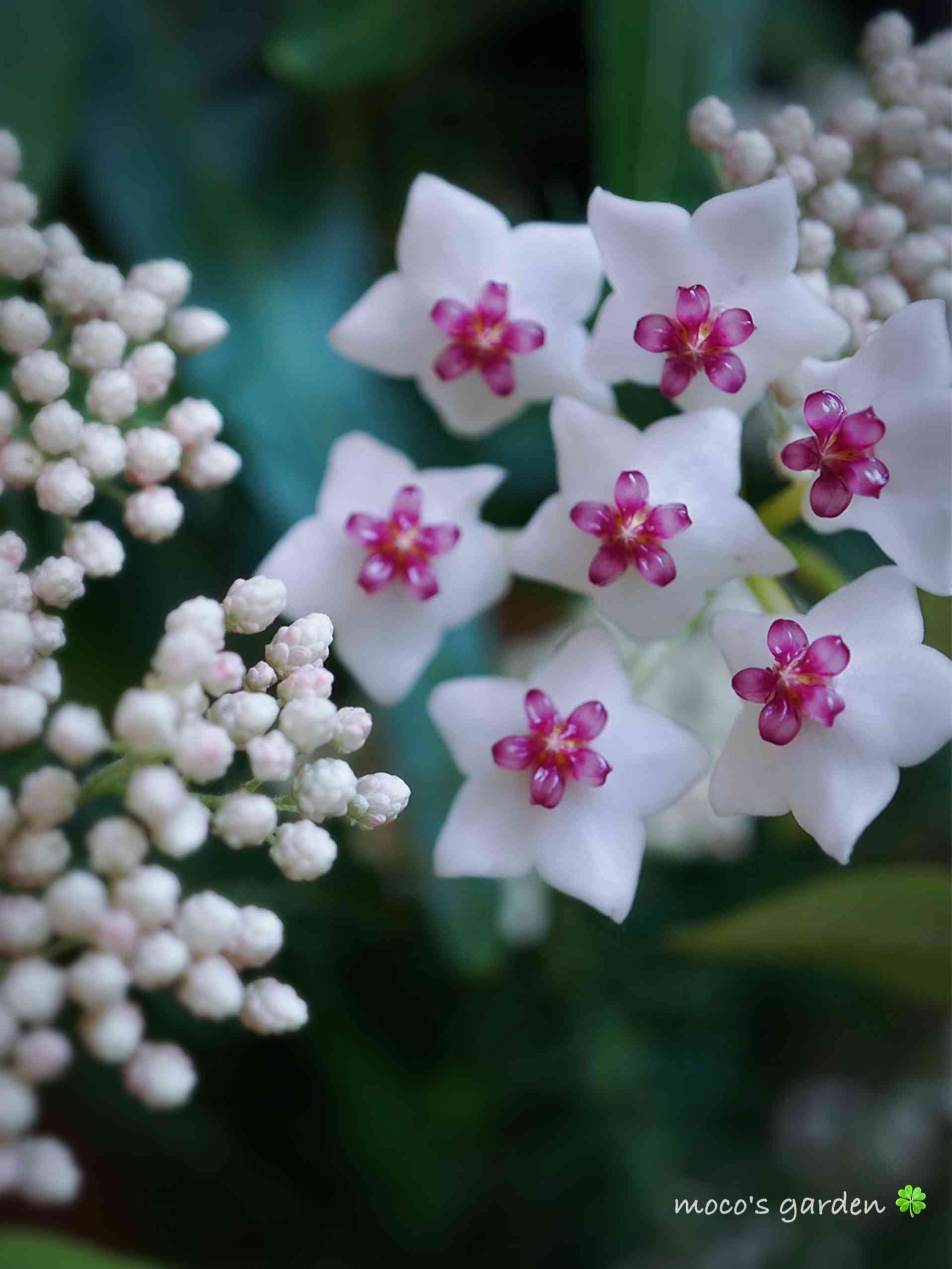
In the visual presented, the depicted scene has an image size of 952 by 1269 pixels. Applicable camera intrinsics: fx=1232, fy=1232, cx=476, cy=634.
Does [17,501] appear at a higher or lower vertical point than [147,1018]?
higher

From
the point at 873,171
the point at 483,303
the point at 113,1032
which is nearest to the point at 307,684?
the point at 113,1032

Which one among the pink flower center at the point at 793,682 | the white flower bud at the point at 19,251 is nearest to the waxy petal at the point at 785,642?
the pink flower center at the point at 793,682

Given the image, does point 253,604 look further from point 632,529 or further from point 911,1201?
point 911,1201

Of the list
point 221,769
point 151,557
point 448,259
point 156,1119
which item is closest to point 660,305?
point 448,259

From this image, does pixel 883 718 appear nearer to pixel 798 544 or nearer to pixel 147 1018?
pixel 798 544

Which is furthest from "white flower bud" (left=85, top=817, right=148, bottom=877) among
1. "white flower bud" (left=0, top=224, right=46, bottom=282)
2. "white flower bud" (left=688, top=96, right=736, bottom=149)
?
"white flower bud" (left=688, top=96, right=736, bottom=149)

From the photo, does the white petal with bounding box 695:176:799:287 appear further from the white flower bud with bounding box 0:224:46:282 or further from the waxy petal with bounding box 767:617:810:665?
the white flower bud with bounding box 0:224:46:282
